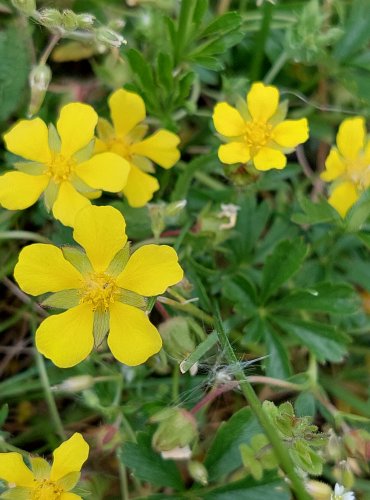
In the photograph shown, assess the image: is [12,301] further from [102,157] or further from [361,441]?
[361,441]

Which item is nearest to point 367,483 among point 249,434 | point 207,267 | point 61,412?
point 249,434

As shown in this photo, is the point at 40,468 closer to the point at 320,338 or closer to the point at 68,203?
the point at 68,203

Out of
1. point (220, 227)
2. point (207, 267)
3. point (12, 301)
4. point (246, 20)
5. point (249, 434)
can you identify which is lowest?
point (12, 301)

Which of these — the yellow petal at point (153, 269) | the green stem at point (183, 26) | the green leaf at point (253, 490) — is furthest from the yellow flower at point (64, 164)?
the green leaf at point (253, 490)

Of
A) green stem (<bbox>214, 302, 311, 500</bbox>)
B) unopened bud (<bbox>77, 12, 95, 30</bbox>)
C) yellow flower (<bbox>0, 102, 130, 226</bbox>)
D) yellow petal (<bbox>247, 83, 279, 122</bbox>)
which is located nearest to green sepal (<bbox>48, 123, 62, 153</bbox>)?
yellow flower (<bbox>0, 102, 130, 226</bbox>)

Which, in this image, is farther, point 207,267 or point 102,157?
point 207,267

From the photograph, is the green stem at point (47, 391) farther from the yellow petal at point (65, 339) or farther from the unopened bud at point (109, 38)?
the unopened bud at point (109, 38)
